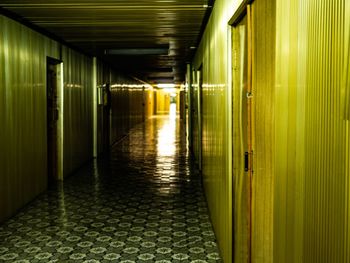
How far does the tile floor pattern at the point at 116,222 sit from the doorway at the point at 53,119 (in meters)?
0.41

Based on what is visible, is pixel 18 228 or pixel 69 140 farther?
pixel 69 140

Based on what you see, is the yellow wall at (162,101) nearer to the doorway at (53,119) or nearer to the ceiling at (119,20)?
the ceiling at (119,20)

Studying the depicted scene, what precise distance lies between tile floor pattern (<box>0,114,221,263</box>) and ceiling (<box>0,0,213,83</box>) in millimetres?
2682

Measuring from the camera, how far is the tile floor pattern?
4336 mm

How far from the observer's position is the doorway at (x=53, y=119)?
778 cm

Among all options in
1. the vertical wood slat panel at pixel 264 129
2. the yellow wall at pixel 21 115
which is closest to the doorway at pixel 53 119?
the yellow wall at pixel 21 115

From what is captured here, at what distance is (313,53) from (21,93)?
539 cm

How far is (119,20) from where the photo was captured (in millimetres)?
6387

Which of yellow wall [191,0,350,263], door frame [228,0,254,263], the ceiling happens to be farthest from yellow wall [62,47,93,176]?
yellow wall [191,0,350,263]

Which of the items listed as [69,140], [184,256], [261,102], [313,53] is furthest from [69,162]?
[313,53]

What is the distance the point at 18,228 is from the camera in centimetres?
521

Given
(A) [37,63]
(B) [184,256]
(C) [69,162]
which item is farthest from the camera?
(C) [69,162]

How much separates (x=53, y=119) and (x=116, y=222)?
317cm

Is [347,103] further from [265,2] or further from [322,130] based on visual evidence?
[265,2]
